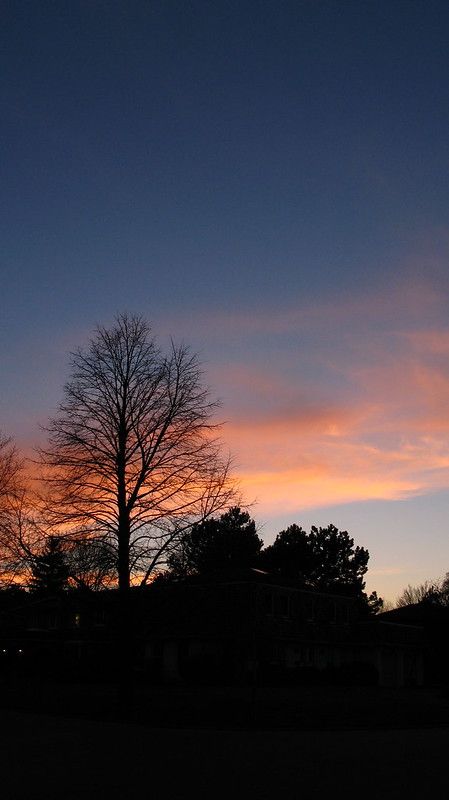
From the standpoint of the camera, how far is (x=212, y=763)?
17312 mm

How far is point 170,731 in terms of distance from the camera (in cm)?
2395

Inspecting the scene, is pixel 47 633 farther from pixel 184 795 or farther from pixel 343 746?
pixel 184 795

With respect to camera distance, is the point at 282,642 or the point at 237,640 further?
the point at 282,642

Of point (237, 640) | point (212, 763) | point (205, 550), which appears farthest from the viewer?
point (237, 640)

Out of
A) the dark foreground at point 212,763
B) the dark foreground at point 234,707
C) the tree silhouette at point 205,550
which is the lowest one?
the dark foreground at point 234,707

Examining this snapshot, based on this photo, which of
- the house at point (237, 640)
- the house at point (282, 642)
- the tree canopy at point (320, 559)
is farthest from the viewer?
the tree canopy at point (320, 559)

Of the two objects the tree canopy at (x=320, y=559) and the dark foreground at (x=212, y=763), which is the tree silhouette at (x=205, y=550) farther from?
the tree canopy at (x=320, y=559)

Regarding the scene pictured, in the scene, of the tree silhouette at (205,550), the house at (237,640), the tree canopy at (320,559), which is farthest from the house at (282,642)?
the tree canopy at (320,559)

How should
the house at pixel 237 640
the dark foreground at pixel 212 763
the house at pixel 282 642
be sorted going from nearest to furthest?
the dark foreground at pixel 212 763
the house at pixel 237 640
the house at pixel 282 642

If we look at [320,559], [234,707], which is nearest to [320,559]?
[320,559]

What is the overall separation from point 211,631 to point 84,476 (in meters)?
20.9

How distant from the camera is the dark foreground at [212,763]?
45.6ft

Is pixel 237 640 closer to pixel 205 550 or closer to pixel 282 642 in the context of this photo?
pixel 282 642

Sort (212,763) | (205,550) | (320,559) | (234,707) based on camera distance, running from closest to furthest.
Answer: (212,763) → (205,550) → (234,707) → (320,559)
